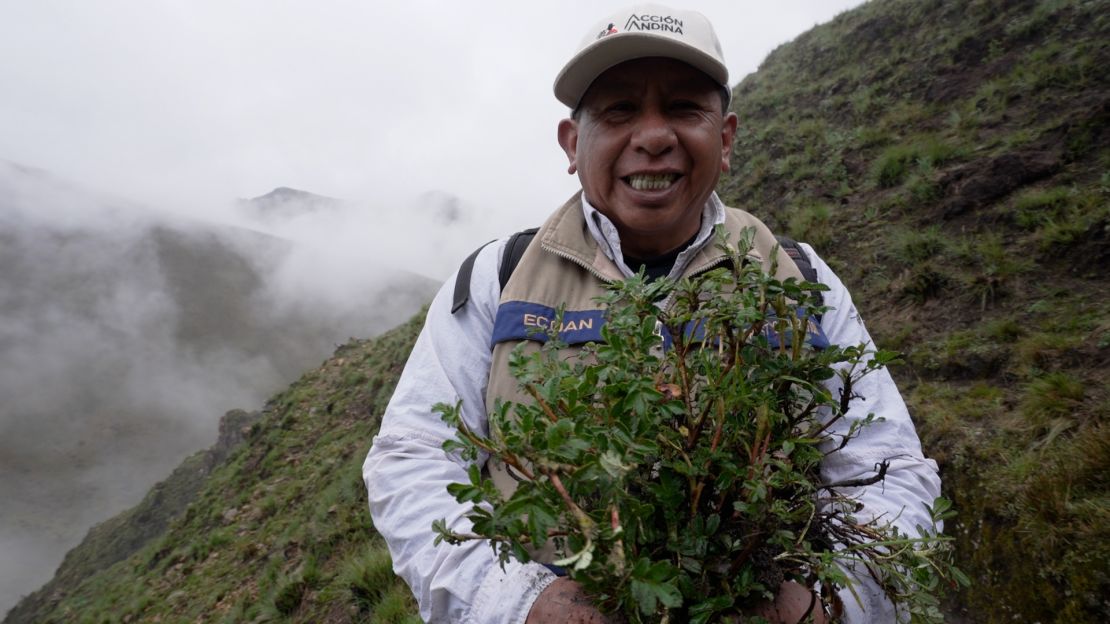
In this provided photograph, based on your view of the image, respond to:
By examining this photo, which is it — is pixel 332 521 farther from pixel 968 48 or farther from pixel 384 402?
pixel 968 48

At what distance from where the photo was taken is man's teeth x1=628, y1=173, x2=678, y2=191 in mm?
2186

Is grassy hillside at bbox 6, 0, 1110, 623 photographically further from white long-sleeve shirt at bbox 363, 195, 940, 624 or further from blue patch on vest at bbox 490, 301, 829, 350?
blue patch on vest at bbox 490, 301, 829, 350

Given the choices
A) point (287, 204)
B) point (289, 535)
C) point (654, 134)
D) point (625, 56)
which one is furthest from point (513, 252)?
point (287, 204)

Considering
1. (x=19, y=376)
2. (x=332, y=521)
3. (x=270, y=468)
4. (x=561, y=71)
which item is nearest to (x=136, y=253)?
(x=19, y=376)

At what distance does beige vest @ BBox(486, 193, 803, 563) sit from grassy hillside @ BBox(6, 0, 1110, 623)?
2.34 metres

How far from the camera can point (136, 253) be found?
8338 cm

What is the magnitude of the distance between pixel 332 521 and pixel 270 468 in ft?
18.7

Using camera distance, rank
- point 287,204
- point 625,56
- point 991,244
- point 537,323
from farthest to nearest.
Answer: point 287,204 < point 991,244 < point 625,56 < point 537,323

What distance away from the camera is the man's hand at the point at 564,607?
105 cm

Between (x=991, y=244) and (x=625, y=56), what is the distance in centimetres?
529

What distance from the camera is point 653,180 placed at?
2189mm

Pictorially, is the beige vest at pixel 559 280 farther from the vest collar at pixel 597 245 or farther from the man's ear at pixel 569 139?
the man's ear at pixel 569 139

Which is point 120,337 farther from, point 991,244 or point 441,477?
point 991,244

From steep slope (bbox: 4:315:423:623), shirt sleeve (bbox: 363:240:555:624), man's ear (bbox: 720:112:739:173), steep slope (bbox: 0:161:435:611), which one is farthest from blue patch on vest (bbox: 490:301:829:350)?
steep slope (bbox: 0:161:435:611)
